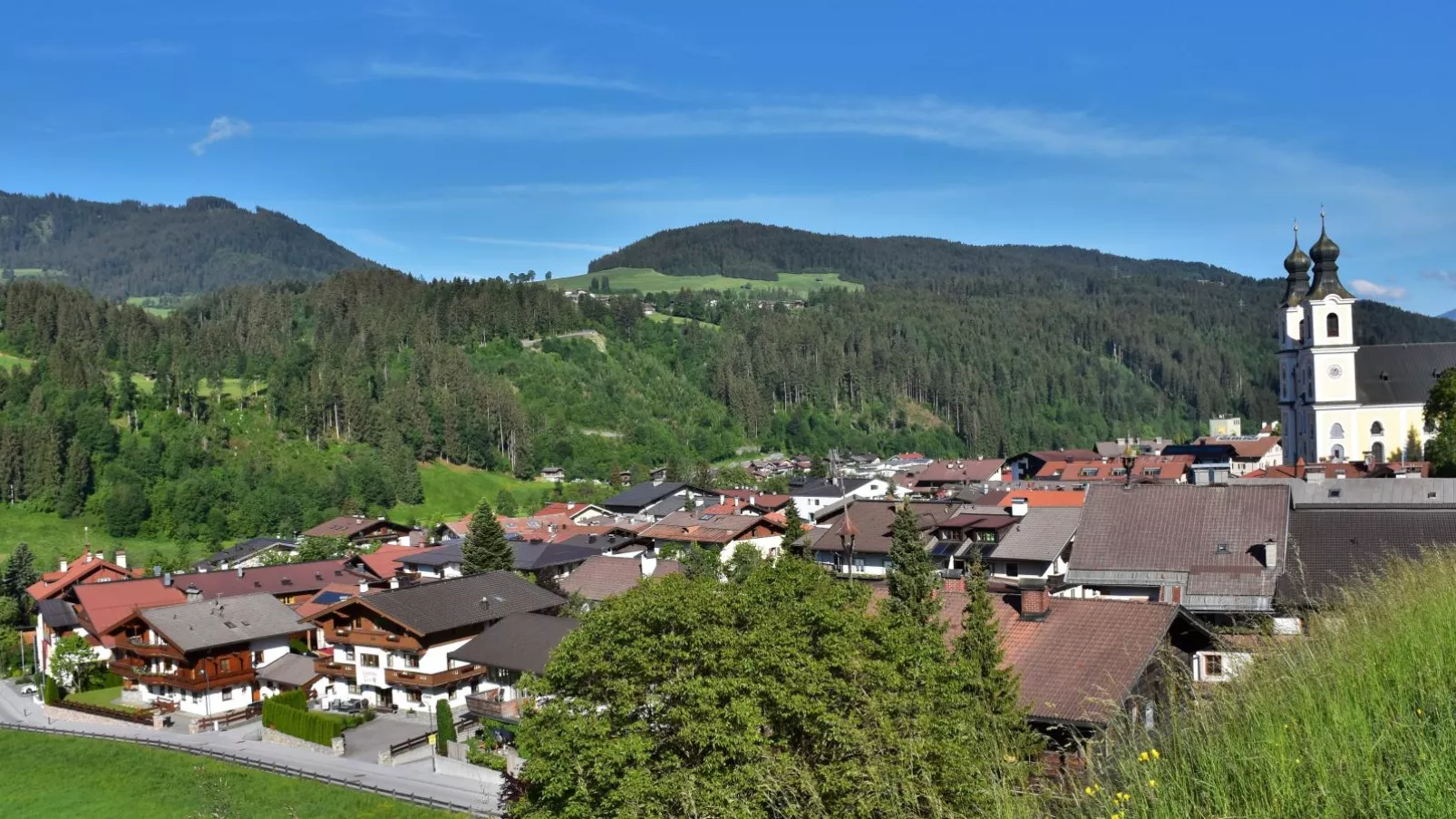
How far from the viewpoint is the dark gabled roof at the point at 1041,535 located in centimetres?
4081

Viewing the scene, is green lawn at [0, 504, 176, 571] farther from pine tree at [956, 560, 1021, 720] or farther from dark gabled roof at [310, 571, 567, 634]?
pine tree at [956, 560, 1021, 720]

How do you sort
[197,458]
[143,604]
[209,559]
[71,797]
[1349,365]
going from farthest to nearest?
[197,458] < [1349,365] < [209,559] < [143,604] < [71,797]

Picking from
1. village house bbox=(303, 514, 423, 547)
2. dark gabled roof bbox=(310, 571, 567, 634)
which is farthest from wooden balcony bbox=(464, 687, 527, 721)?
village house bbox=(303, 514, 423, 547)

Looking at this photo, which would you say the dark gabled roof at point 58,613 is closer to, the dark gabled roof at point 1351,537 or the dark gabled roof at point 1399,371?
the dark gabled roof at point 1351,537

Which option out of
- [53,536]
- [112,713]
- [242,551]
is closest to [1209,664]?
[112,713]

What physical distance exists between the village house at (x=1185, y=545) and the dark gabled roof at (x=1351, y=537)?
0.72 metres

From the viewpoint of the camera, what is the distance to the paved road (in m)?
28.2

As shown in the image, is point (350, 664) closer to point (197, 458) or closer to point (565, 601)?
point (565, 601)

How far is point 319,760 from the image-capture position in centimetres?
3241

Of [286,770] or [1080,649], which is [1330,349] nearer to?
[1080,649]

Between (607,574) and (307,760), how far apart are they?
56.6 ft

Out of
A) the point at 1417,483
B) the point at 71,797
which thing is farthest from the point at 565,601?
the point at 1417,483

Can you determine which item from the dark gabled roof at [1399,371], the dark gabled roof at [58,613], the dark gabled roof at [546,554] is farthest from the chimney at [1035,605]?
the dark gabled roof at [1399,371]

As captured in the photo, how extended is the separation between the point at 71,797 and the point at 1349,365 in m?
77.6
